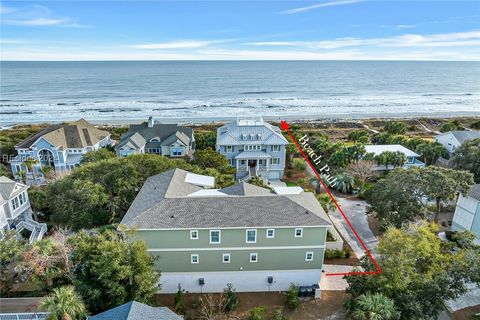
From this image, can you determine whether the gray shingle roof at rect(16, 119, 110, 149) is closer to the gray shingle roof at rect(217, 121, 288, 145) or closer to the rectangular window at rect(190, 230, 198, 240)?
the gray shingle roof at rect(217, 121, 288, 145)

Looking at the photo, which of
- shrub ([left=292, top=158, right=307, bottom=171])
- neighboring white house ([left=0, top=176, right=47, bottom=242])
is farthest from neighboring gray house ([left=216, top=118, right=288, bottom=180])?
neighboring white house ([left=0, top=176, right=47, bottom=242])

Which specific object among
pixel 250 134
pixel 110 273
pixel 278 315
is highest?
Result: pixel 250 134

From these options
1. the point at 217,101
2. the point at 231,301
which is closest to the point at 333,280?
the point at 231,301

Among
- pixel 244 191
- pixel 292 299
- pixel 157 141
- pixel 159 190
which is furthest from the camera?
pixel 157 141

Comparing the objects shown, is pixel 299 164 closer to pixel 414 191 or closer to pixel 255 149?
pixel 255 149

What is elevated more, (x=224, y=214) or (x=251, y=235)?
(x=224, y=214)

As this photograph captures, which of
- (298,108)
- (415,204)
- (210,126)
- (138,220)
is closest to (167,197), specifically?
(138,220)

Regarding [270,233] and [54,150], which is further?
[54,150]

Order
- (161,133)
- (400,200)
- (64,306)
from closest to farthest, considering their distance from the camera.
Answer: (64,306) → (400,200) → (161,133)
